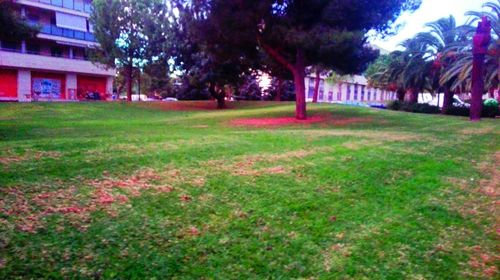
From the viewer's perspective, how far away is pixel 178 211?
5082mm

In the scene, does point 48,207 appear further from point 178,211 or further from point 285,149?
point 285,149

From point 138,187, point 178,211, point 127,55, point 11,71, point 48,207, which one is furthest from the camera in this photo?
point 11,71

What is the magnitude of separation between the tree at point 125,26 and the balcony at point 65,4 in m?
8.95

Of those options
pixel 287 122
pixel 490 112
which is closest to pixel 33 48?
pixel 287 122

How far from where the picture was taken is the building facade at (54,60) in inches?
1662

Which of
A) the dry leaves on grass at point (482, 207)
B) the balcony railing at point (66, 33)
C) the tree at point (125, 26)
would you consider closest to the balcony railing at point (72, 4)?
the balcony railing at point (66, 33)

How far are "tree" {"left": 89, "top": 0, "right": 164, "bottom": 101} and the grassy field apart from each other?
31.0 meters

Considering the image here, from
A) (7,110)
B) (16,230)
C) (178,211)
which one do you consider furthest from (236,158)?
(7,110)

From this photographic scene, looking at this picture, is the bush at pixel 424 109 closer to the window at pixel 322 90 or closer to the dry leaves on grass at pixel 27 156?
the dry leaves on grass at pixel 27 156

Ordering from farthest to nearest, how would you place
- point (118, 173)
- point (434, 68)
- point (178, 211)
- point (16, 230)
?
point (434, 68) < point (118, 173) < point (178, 211) < point (16, 230)

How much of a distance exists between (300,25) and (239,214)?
14750mm

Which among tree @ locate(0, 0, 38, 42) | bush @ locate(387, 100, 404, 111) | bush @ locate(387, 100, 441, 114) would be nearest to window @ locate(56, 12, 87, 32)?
tree @ locate(0, 0, 38, 42)

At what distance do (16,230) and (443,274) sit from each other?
14.0 ft

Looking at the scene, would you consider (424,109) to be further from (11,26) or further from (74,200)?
(74,200)
